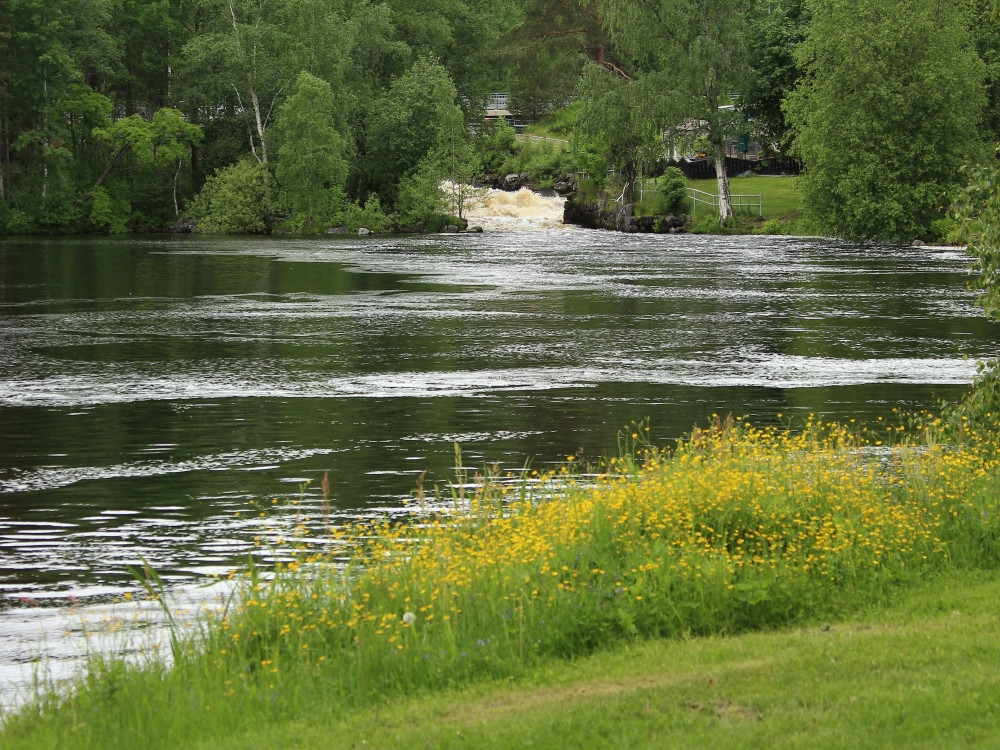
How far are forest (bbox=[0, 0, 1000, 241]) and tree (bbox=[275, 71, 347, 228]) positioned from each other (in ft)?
0.53

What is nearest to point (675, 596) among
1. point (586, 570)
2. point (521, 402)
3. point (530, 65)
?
point (586, 570)

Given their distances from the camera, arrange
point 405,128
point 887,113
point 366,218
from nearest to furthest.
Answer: point 887,113, point 366,218, point 405,128

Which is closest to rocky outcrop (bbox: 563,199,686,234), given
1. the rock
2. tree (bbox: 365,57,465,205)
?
the rock

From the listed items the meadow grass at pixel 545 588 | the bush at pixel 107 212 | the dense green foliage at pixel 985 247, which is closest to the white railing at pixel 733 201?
the bush at pixel 107 212

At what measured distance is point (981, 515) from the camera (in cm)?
1203

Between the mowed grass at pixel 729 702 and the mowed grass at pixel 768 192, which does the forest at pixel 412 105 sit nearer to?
the mowed grass at pixel 768 192

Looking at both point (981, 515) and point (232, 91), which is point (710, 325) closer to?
point (981, 515)

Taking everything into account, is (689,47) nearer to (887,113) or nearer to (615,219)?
(615,219)

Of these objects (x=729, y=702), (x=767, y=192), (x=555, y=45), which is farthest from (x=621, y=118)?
(x=729, y=702)

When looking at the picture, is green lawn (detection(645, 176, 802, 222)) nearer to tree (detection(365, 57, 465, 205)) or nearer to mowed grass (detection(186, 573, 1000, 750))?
tree (detection(365, 57, 465, 205))

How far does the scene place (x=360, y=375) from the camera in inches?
1110

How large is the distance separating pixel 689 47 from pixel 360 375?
54970mm

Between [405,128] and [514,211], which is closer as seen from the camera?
[514,211]

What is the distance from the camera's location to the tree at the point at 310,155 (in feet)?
288
